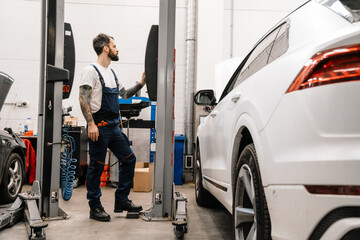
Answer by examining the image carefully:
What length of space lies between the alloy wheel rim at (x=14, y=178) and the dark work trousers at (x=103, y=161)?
4.14ft

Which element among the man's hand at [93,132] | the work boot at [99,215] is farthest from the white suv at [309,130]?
the work boot at [99,215]

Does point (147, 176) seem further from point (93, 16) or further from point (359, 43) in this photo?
point (359, 43)

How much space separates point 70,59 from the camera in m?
3.64

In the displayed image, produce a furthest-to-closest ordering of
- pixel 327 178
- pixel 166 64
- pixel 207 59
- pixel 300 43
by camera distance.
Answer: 1. pixel 207 59
2. pixel 166 64
3. pixel 300 43
4. pixel 327 178

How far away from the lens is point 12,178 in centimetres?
412

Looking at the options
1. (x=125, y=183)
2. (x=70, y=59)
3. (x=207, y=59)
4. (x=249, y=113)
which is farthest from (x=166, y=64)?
(x=207, y=59)

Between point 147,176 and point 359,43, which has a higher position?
point 359,43

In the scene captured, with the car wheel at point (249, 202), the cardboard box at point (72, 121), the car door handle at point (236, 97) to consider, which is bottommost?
the car wheel at point (249, 202)

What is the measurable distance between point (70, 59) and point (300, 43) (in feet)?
9.07

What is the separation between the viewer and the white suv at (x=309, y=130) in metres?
1.07

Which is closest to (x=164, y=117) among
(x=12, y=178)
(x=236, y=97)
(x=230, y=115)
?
(x=230, y=115)

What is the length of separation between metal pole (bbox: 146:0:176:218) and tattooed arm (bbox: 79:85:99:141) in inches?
24.2

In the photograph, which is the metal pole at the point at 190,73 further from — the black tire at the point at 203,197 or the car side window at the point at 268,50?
the car side window at the point at 268,50

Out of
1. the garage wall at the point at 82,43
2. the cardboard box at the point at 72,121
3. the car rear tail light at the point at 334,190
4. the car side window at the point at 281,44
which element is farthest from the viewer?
the garage wall at the point at 82,43
